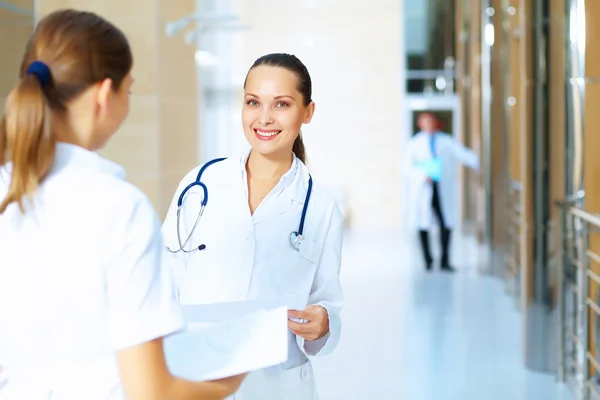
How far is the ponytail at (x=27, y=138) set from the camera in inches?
44.3

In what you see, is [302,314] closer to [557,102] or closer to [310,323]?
[310,323]

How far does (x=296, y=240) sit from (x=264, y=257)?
8 cm

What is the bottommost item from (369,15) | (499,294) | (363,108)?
(499,294)

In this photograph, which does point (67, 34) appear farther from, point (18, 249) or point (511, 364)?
point (511, 364)

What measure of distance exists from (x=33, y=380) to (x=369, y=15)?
13.1 meters

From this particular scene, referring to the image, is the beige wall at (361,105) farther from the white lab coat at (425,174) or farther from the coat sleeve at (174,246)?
the coat sleeve at (174,246)

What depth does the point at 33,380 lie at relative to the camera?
4.02 ft

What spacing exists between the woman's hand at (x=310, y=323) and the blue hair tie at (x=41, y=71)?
74 cm

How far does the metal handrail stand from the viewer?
423 cm

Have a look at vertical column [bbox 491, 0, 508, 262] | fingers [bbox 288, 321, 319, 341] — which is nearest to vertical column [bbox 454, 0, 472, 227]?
vertical column [bbox 491, 0, 508, 262]

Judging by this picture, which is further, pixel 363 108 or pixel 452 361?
pixel 363 108

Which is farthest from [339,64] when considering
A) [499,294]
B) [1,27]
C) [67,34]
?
[67,34]

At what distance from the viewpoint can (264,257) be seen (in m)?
1.86

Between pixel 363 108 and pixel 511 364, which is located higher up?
pixel 363 108
